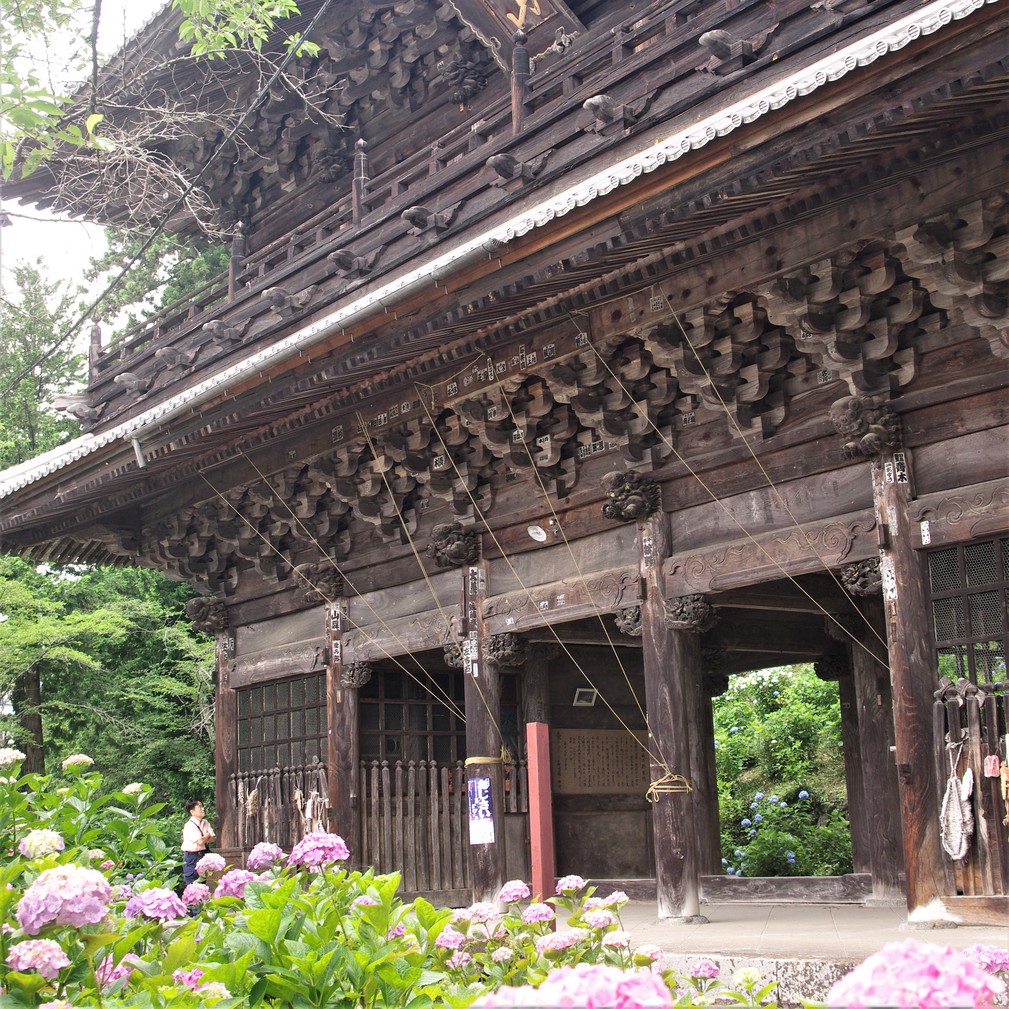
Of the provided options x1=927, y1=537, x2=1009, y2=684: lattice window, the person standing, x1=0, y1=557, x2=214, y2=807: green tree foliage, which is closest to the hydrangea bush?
x1=927, y1=537, x2=1009, y2=684: lattice window

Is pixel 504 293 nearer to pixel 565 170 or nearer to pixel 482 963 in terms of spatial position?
pixel 565 170

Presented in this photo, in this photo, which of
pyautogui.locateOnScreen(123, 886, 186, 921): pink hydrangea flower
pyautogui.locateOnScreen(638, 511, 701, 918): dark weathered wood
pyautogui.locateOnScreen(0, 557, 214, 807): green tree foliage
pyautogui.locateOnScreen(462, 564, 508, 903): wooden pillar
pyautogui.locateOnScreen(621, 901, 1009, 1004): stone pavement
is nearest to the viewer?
pyautogui.locateOnScreen(123, 886, 186, 921): pink hydrangea flower

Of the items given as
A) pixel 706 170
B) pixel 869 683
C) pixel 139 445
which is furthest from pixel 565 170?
pixel 869 683

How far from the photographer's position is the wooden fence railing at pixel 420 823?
11.3 m

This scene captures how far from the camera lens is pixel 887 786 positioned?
10266mm

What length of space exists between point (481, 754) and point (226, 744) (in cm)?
397

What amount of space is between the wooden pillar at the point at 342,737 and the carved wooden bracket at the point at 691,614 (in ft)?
12.4

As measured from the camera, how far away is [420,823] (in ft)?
37.7

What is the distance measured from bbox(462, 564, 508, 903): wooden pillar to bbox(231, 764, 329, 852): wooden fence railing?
6.45 feet

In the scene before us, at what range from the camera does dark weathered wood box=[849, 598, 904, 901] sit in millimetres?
10133

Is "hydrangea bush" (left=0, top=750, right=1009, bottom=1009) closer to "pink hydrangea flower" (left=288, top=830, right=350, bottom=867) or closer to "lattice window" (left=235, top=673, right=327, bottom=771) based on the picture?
"pink hydrangea flower" (left=288, top=830, right=350, bottom=867)

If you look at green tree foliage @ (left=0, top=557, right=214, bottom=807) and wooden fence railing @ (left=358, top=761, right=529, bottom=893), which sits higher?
green tree foliage @ (left=0, top=557, right=214, bottom=807)

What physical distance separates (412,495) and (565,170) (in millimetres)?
3752

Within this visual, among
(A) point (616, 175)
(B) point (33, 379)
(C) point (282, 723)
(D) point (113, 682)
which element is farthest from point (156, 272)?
(A) point (616, 175)
